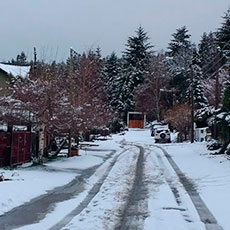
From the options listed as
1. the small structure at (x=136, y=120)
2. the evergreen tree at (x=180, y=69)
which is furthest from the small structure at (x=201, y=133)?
the small structure at (x=136, y=120)

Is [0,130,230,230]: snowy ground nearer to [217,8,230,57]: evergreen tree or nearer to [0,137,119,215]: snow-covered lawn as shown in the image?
[0,137,119,215]: snow-covered lawn

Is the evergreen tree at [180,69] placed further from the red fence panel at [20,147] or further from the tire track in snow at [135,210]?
the tire track in snow at [135,210]

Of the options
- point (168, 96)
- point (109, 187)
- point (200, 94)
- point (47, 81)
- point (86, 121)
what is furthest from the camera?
point (168, 96)

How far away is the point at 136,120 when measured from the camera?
74.6 m

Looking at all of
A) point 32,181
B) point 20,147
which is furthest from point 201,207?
point 20,147

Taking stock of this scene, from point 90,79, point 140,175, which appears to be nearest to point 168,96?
point 90,79

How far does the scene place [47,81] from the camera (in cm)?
2062

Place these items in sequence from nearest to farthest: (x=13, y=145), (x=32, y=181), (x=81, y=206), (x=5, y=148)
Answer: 1. (x=81, y=206)
2. (x=32, y=181)
3. (x=5, y=148)
4. (x=13, y=145)

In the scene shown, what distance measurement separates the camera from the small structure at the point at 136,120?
74.3 meters

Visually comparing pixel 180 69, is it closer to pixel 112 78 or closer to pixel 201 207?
pixel 112 78

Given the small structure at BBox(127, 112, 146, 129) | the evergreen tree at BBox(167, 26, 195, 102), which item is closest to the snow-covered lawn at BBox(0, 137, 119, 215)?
the evergreen tree at BBox(167, 26, 195, 102)

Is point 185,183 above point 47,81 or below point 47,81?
below

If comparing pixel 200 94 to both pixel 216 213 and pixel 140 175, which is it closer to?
pixel 140 175

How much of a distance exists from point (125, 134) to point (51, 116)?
4511 cm
